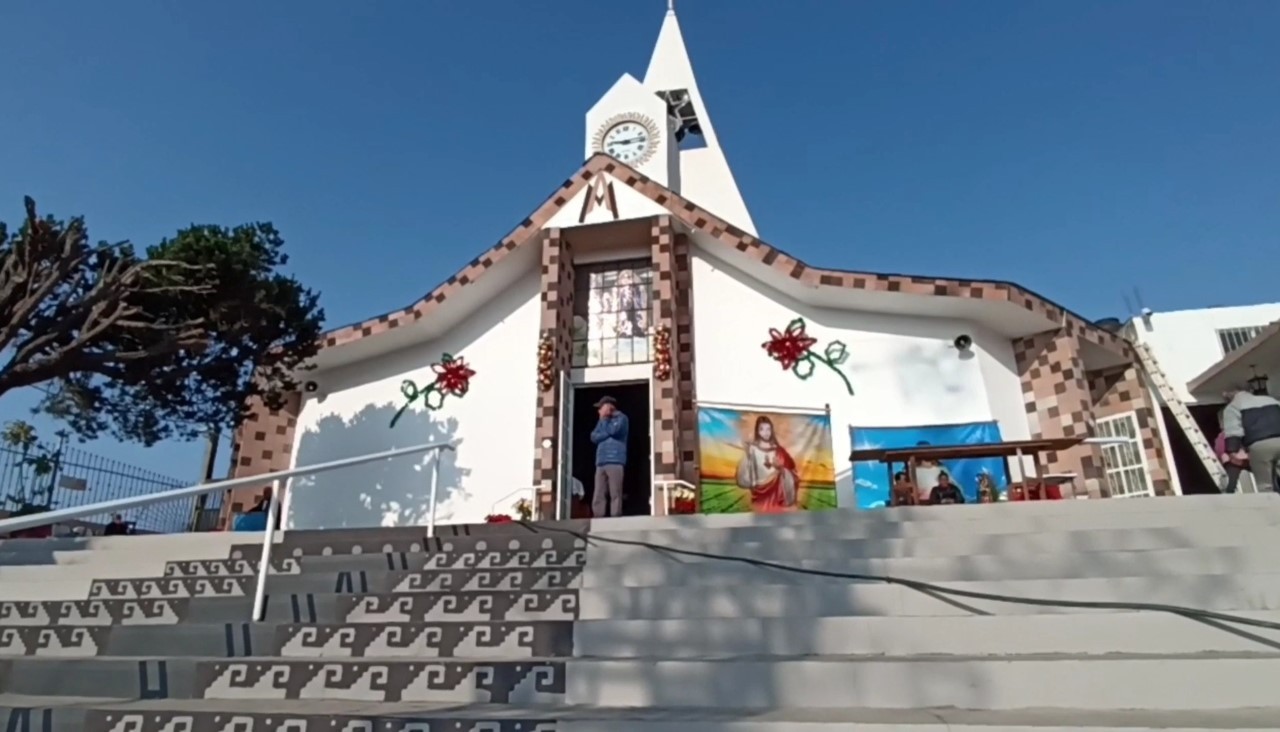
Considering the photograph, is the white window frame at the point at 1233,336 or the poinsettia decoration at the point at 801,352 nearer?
the poinsettia decoration at the point at 801,352

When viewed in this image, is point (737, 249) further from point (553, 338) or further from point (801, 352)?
point (553, 338)

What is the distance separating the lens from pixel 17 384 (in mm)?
7477

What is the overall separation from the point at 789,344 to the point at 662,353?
5.38ft

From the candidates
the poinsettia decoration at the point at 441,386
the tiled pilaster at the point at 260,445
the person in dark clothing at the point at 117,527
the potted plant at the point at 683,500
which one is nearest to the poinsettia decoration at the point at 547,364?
the poinsettia decoration at the point at 441,386

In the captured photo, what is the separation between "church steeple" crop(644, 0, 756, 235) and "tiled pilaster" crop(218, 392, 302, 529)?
8533 mm

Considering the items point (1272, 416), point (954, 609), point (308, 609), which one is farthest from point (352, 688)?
point (1272, 416)

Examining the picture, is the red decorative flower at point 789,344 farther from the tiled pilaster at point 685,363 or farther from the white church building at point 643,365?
the tiled pilaster at point 685,363

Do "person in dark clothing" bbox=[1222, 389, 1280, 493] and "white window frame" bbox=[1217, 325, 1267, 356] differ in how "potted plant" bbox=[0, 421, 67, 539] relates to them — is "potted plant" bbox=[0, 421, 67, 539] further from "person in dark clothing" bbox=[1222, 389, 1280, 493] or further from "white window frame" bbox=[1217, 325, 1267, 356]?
"white window frame" bbox=[1217, 325, 1267, 356]

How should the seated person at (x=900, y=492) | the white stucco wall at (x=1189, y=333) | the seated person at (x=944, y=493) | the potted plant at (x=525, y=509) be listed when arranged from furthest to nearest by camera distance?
the white stucco wall at (x=1189, y=333)
the potted plant at (x=525, y=509)
the seated person at (x=900, y=492)
the seated person at (x=944, y=493)

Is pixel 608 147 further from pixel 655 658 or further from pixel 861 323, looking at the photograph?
pixel 655 658

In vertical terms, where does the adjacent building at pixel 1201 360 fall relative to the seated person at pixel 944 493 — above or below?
above

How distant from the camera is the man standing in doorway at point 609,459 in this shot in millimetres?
7074

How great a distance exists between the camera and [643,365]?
30.7ft

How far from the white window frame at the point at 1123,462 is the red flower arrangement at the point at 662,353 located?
17.1 ft
